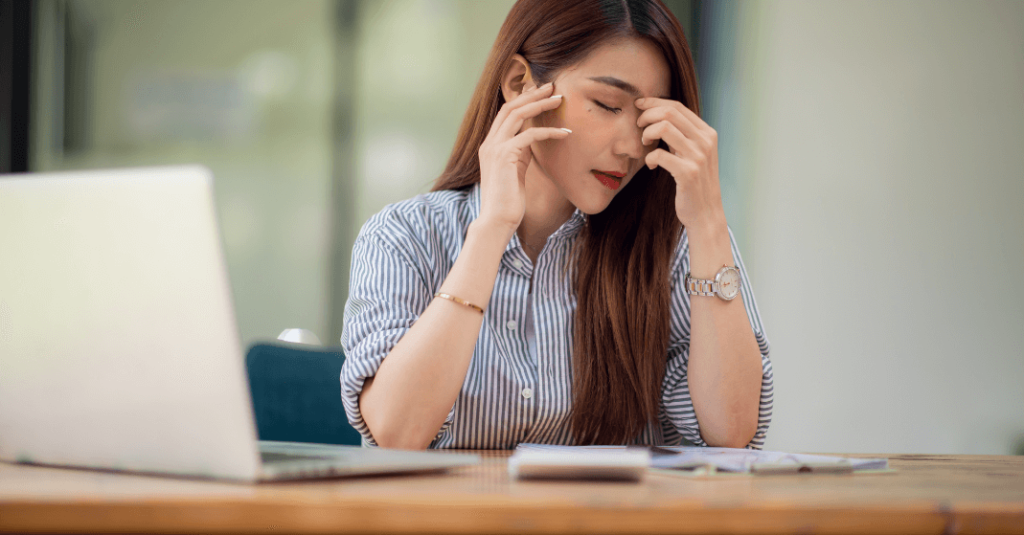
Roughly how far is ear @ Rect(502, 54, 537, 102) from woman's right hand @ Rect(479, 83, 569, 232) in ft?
0.23

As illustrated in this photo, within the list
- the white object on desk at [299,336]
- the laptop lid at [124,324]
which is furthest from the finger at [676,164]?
the white object on desk at [299,336]

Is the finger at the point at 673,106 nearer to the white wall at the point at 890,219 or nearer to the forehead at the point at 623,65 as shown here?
the forehead at the point at 623,65

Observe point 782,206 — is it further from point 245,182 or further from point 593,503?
point 593,503

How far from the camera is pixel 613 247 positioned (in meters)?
1.39

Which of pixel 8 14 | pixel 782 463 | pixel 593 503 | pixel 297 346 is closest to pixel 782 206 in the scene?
pixel 297 346

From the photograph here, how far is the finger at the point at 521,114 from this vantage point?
125cm

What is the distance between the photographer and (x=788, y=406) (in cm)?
278

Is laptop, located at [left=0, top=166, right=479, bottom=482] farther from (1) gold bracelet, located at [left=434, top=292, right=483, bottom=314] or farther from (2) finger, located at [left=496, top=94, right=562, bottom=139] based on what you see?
(2) finger, located at [left=496, top=94, right=562, bottom=139]

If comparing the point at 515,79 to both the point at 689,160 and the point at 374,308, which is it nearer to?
the point at 689,160

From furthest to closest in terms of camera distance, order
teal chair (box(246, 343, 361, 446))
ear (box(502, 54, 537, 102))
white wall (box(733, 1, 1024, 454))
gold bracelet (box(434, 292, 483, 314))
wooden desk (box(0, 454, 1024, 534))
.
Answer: white wall (box(733, 1, 1024, 454))
teal chair (box(246, 343, 361, 446))
ear (box(502, 54, 537, 102))
gold bracelet (box(434, 292, 483, 314))
wooden desk (box(0, 454, 1024, 534))

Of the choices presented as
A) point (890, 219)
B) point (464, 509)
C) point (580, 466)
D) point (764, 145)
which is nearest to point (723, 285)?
point (580, 466)

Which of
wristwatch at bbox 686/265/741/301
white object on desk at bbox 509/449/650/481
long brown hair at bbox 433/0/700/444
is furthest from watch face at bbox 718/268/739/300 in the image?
white object on desk at bbox 509/449/650/481

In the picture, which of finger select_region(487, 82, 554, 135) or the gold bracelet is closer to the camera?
the gold bracelet

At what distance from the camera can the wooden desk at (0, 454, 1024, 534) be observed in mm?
451
